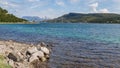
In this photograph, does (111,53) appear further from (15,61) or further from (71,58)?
(15,61)

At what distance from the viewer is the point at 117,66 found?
2986 centimetres

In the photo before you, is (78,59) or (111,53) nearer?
(78,59)

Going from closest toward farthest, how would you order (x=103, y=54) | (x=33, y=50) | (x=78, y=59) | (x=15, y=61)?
(x=15, y=61)
(x=33, y=50)
(x=78, y=59)
(x=103, y=54)

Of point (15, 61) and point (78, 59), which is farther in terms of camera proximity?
point (78, 59)

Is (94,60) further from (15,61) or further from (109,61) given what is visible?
(15,61)

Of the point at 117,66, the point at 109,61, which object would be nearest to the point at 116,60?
the point at 109,61

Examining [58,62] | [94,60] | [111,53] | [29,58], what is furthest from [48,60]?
[111,53]

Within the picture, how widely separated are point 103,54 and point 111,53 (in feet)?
6.05

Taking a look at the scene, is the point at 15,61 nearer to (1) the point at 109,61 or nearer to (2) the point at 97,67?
(2) the point at 97,67

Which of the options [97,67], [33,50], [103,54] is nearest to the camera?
[97,67]

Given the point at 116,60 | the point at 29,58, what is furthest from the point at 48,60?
the point at 116,60

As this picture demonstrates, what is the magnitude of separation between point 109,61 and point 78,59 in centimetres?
439

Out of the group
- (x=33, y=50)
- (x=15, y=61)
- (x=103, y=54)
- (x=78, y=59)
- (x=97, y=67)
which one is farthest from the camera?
(x=103, y=54)

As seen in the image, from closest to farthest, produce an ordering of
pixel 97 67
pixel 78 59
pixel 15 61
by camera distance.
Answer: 1. pixel 15 61
2. pixel 97 67
3. pixel 78 59
